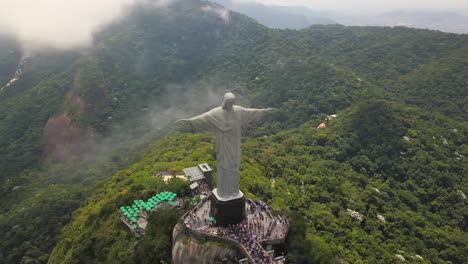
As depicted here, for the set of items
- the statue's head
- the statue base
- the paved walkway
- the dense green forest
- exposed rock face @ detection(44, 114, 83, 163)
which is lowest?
exposed rock face @ detection(44, 114, 83, 163)

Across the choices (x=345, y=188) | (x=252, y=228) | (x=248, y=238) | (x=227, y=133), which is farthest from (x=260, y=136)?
(x=227, y=133)

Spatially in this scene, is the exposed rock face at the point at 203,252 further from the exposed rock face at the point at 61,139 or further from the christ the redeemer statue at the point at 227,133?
the exposed rock face at the point at 61,139

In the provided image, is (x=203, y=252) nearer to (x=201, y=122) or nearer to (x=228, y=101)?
(x=201, y=122)

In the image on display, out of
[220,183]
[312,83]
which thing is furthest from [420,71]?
[220,183]

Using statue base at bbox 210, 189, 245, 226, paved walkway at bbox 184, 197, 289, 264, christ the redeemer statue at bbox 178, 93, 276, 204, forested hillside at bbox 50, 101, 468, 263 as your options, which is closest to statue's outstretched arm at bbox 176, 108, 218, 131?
christ the redeemer statue at bbox 178, 93, 276, 204

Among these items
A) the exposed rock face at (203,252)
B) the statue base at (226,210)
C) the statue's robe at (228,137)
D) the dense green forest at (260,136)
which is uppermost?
the statue's robe at (228,137)

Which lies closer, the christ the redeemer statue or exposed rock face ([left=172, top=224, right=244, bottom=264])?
the christ the redeemer statue

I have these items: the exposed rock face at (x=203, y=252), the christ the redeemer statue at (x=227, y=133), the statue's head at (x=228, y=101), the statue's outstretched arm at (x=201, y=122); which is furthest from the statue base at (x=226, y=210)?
the statue's head at (x=228, y=101)

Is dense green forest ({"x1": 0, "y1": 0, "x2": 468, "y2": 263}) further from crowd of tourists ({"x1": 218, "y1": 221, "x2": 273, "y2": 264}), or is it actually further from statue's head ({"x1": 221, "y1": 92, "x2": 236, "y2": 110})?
statue's head ({"x1": 221, "y1": 92, "x2": 236, "y2": 110})
